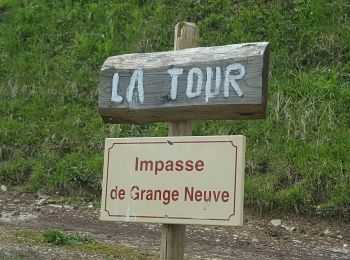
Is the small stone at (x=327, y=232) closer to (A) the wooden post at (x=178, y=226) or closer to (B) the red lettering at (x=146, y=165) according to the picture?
(A) the wooden post at (x=178, y=226)

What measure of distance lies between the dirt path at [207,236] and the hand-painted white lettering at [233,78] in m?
2.58

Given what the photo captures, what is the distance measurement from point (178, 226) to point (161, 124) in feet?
18.7

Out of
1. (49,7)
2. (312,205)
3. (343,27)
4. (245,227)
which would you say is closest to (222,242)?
(245,227)

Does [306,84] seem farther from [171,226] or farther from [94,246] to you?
[171,226]

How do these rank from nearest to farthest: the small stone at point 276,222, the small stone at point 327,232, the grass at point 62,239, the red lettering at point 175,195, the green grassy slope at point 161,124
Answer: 1. the red lettering at point 175,195
2. the grass at point 62,239
3. the small stone at point 327,232
4. the small stone at point 276,222
5. the green grassy slope at point 161,124

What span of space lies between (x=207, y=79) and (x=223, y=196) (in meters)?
0.68

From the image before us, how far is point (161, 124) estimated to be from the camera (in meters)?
9.22

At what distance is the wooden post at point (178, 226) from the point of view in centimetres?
354

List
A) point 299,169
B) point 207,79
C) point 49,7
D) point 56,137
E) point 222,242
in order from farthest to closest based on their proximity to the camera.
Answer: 1. point 49,7
2. point 56,137
3. point 299,169
4. point 222,242
5. point 207,79

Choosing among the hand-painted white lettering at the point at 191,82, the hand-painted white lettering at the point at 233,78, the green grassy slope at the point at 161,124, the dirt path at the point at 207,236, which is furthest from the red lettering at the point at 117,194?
the green grassy slope at the point at 161,124

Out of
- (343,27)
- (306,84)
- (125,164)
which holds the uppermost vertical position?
(343,27)

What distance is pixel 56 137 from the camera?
31.3 ft

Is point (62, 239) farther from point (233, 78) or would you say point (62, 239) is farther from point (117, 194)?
point (233, 78)

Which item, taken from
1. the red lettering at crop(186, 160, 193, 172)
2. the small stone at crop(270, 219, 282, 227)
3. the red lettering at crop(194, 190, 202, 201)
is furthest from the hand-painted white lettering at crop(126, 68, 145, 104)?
the small stone at crop(270, 219, 282, 227)
